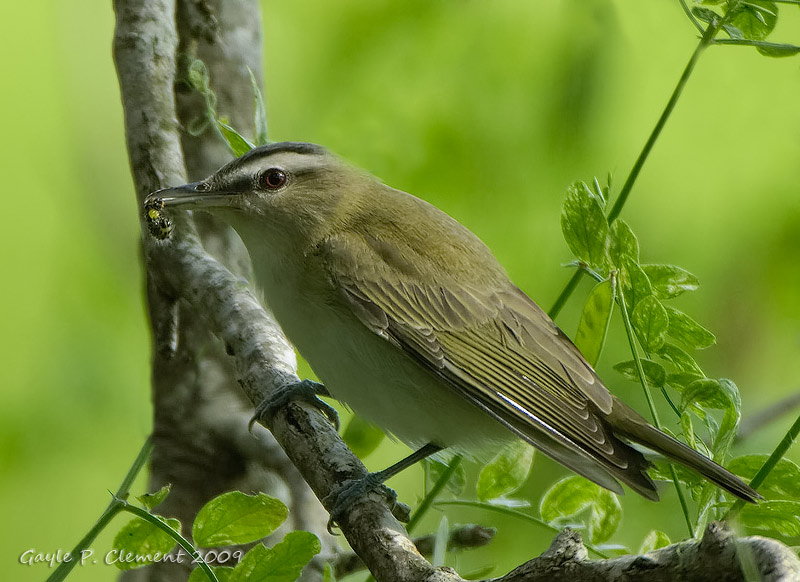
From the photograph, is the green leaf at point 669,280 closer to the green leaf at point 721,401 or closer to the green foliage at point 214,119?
the green leaf at point 721,401

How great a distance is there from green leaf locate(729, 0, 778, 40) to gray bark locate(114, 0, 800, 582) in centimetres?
150

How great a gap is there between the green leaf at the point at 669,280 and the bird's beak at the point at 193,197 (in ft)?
4.43

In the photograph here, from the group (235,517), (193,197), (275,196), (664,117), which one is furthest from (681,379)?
(193,197)

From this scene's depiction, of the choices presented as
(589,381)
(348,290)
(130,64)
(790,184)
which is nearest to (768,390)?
(790,184)

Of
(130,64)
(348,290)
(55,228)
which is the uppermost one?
(130,64)

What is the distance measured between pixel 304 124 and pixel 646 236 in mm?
1709

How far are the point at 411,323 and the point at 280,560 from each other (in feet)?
3.47

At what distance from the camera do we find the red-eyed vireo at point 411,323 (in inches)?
100

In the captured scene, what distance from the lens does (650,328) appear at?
190 centimetres

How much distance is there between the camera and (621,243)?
1.98 m

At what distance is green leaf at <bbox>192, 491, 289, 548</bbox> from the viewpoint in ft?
6.22

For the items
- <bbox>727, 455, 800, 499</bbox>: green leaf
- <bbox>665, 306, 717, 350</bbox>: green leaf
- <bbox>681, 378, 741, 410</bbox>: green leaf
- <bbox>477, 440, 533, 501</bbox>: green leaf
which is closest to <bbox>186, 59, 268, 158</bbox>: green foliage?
<bbox>477, 440, 533, 501</bbox>: green leaf

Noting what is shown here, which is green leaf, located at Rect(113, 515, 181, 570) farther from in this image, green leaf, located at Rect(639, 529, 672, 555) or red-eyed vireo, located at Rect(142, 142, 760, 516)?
green leaf, located at Rect(639, 529, 672, 555)

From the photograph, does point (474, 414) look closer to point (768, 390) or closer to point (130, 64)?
point (130, 64)
